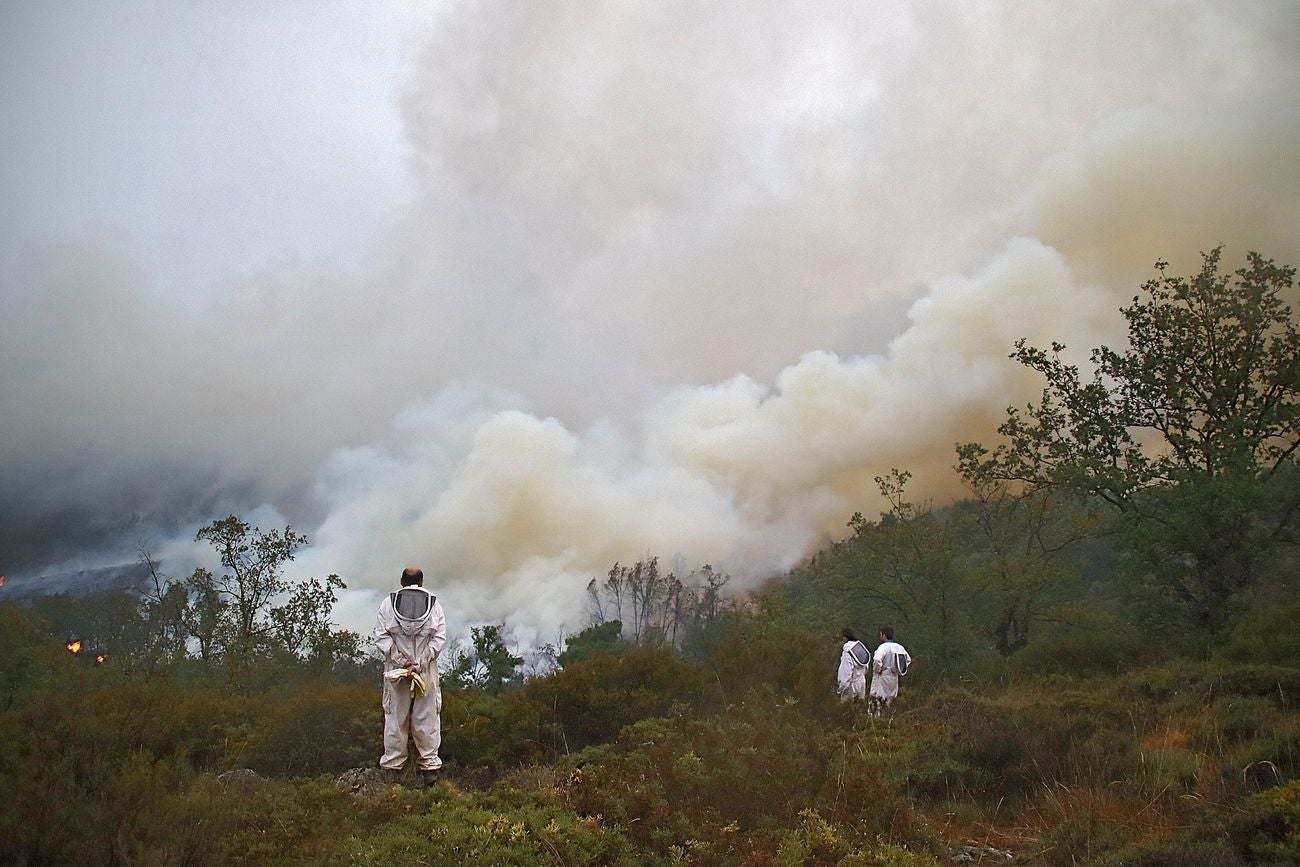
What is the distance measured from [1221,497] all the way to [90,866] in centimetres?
2374

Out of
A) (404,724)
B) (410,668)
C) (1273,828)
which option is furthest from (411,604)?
(1273,828)

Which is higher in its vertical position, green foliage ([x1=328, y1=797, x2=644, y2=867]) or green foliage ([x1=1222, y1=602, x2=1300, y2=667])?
green foliage ([x1=1222, y1=602, x2=1300, y2=667])

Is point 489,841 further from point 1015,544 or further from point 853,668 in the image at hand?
point 1015,544

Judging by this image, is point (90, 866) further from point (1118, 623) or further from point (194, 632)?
point (1118, 623)

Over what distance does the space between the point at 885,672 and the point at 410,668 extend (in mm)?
10253

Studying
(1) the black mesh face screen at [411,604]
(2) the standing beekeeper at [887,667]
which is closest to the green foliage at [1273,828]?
(1) the black mesh face screen at [411,604]

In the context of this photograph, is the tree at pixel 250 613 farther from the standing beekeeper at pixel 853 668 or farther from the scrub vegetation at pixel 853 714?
the standing beekeeper at pixel 853 668

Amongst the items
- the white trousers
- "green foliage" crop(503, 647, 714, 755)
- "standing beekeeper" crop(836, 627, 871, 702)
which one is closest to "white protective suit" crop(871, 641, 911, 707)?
"standing beekeeper" crop(836, 627, 871, 702)

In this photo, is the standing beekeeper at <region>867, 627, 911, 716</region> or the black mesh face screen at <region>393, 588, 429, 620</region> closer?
the black mesh face screen at <region>393, 588, 429, 620</region>

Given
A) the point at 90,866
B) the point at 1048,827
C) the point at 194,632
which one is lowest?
the point at 1048,827

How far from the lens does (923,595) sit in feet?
89.4

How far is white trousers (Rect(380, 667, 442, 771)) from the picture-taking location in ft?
31.4

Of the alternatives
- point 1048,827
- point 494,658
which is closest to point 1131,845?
point 1048,827

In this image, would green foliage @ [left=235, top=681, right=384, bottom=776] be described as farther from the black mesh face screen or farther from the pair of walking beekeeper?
the pair of walking beekeeper
